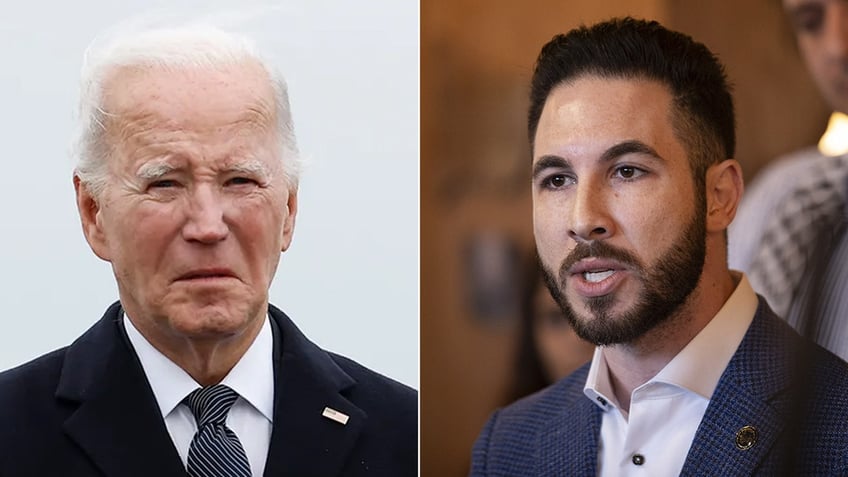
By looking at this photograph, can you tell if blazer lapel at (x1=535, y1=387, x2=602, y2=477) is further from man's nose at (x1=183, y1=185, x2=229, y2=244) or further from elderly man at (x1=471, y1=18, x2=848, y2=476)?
man's nose at (x1=183, y1=185, x2=229, y2=244)

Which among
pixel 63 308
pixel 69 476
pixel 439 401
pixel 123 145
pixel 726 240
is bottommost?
pixel 69 476

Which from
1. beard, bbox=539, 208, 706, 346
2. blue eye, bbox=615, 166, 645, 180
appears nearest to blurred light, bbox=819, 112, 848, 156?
beard, bbox=539, 208, 706, 346

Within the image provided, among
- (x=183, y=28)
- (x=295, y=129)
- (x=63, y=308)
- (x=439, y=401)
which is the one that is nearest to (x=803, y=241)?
(x=439, y=401)

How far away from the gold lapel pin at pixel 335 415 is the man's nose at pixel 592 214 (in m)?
0.82

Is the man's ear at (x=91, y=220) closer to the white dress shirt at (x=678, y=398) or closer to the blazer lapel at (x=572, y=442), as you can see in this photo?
the blazer lapel at (x=572, y=442)

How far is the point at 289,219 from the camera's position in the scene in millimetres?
2994

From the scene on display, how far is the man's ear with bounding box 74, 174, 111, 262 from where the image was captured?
2.89m

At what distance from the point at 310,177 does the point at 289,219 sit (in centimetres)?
13

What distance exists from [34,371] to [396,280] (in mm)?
999

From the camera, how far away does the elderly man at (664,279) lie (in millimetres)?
2777

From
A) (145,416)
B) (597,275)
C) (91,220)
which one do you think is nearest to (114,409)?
(145,416)

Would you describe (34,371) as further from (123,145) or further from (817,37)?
(817,37)

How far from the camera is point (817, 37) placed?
9.27ft

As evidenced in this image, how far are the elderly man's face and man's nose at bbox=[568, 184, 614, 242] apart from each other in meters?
0.85
